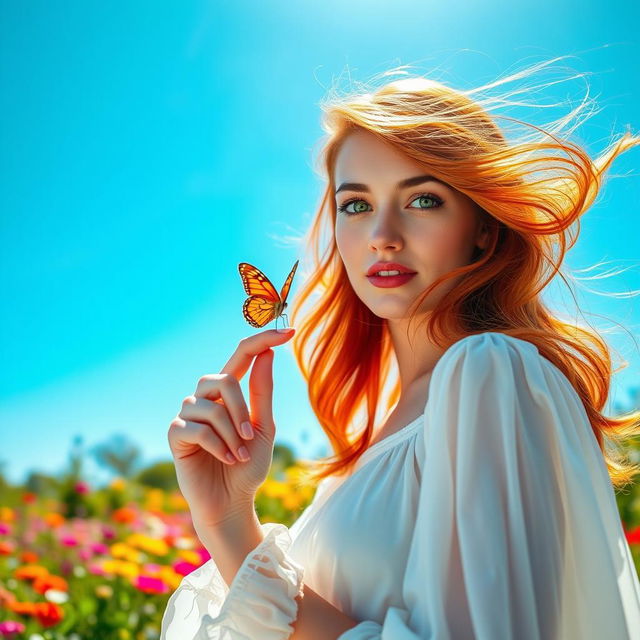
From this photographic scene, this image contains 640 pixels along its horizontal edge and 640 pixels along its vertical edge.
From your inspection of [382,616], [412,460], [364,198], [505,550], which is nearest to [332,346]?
[364,198]

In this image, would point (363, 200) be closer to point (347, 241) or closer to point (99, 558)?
point (347, 241)

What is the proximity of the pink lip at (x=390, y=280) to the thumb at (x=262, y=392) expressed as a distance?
0.41m

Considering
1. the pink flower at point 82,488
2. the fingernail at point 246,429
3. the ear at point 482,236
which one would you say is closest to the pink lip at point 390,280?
the ear at point 482,236

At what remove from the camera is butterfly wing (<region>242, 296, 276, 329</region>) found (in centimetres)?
202

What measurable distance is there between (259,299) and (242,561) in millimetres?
718

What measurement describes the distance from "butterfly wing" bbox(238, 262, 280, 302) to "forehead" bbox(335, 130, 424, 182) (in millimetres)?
486

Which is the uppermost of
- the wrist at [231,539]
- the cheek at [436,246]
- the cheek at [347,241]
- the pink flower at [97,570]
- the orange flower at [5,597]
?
the cheek at [347,241]

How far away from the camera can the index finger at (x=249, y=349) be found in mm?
1988

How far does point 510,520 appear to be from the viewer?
151cm

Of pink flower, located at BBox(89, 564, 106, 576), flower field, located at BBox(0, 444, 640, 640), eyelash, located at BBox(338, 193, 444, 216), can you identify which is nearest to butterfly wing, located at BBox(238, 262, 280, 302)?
eyelash, located at BBox(338, 193, 444, 216)

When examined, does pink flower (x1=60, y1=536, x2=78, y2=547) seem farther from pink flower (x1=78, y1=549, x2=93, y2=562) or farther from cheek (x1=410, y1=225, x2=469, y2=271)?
cheek (x1=410, y1=225, x2=469, y2=271)

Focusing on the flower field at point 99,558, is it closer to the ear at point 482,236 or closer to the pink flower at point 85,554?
the pink flower at point 85,554

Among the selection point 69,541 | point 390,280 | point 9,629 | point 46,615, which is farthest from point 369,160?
point 69,541

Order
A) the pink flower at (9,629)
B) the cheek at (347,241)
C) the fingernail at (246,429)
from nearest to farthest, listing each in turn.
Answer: the fingernail at (246,429) < the cheek at (347,241) < the pink flower at (9,629)
